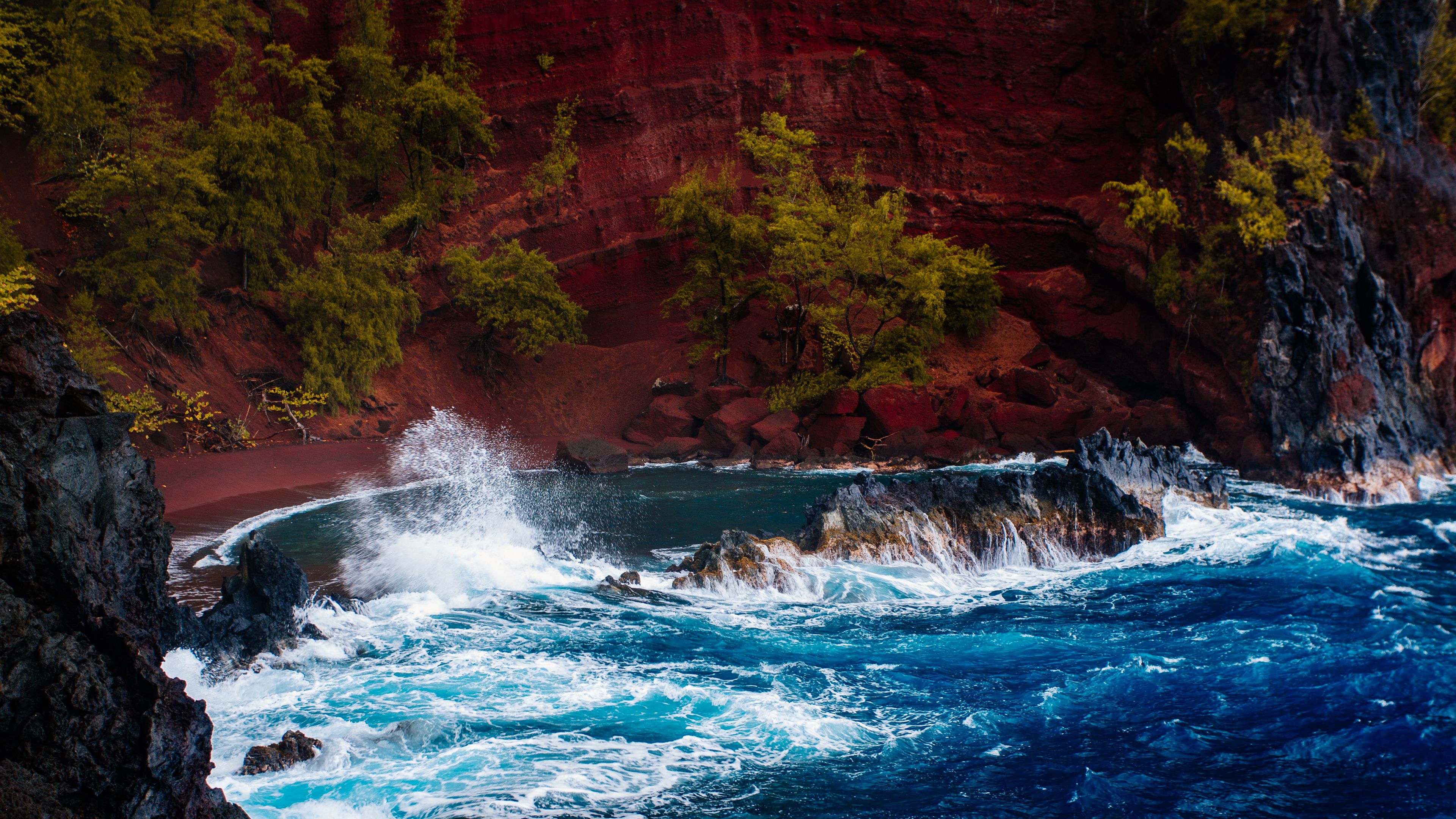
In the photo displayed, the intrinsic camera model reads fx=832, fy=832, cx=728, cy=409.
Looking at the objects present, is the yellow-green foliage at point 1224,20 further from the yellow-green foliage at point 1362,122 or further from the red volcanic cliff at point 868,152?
the yellow-green foliage at point 1362,122

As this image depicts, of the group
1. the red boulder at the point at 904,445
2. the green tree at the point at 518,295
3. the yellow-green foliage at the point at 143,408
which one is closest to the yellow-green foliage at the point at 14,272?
the yellow-green foliage at the point at 143,408

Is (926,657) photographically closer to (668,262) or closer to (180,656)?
(180,656)

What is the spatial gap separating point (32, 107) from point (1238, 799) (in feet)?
93.5

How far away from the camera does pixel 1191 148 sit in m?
23.8

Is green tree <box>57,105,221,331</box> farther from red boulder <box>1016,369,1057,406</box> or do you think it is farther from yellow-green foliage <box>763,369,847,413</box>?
red boulder <box>1016,369,1057,406</box>

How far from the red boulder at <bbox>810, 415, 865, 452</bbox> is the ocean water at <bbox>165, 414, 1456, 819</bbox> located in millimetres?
11665

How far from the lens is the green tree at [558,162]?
106ft

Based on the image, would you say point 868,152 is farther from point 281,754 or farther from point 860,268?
point 281,754

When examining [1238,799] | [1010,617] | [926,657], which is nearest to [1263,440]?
[1010,617]

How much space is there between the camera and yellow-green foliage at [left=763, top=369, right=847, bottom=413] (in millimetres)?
27234

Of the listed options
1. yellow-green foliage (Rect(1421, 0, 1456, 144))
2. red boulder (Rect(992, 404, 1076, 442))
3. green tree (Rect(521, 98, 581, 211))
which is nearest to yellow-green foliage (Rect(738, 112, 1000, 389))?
red boulder (Rect(992, 404, 1076, 442))

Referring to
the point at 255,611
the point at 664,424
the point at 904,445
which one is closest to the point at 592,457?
the point at 664,424

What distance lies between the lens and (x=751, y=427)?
1023 inches

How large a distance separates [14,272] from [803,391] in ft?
→ 65.2
